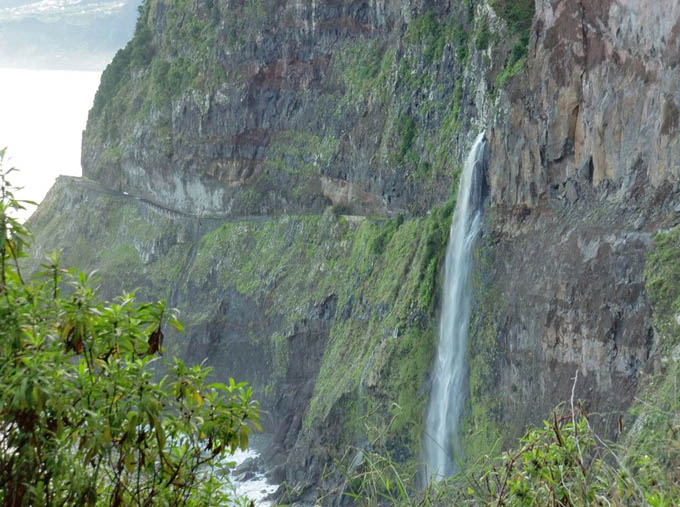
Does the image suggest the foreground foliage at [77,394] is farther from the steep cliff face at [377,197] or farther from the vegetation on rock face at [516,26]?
the vegetation on rock face at [516,26]

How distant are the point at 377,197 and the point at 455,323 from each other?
11.4 m

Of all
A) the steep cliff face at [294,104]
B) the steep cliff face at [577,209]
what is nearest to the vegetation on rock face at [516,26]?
the steep cliff face at [294,104]

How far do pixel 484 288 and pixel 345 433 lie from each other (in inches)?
353

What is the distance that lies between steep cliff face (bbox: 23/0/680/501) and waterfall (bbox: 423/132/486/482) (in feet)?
2.42

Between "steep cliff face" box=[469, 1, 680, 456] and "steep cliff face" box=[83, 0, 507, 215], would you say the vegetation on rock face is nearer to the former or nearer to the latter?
"steep cliff face" box=[83, 0, 507, 215]

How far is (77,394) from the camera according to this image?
22.2ft

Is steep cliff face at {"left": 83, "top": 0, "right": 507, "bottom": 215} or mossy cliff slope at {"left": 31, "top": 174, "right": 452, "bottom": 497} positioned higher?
steep cliff face at {"left": 83, "top": 0, "right": 507, "bottom": 215}

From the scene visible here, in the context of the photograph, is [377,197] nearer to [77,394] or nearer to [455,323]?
[455,323]

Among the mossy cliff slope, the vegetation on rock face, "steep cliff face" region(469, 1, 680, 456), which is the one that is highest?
the vegetation on rock face

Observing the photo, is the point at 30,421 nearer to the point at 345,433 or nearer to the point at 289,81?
the point at 345,433

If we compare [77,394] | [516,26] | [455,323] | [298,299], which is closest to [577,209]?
[455,323]

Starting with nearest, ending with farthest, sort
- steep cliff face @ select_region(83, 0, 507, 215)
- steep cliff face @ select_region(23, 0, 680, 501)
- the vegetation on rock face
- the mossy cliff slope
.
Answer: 1. steep cliff face @ select_region(23, 0, 680, 501)
2. the vegetation on rock face
3. the mossy cliff slope
4. steep cliff face @ select_region(83, 0, 507, 215)

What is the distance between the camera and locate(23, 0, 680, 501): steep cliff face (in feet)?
82.5

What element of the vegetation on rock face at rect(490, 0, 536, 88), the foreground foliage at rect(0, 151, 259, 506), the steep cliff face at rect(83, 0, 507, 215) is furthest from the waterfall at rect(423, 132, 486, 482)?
the foreground foliage at rect(0, 151, 259, 506)
